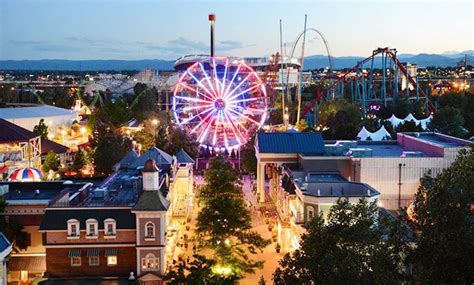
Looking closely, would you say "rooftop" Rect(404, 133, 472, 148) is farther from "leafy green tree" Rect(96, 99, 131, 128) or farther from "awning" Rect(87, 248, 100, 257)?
"leafy green tree" Rect(96, 99, 131, 128)

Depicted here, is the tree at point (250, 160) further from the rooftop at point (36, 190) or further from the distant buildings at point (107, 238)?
the distant buildings at point (107, 238)

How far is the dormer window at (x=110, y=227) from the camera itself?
28.2 meters

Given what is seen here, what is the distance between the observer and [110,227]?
2828 centimetres

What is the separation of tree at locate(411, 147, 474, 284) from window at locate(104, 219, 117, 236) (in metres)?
16.2

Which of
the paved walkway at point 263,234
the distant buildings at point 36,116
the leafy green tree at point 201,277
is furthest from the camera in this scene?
the distant buildings at point 36,116

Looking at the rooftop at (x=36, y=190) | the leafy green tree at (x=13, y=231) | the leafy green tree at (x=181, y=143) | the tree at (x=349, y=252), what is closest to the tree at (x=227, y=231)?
the rooftop at (x=36, y=190)

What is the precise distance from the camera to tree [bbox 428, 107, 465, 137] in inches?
2439

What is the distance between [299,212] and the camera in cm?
3244

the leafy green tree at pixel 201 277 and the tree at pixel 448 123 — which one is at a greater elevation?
the tree at pixel 448 123

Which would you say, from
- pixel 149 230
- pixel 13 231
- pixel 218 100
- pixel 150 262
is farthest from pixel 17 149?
pixel 150 262

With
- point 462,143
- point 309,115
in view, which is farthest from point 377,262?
point 309,115

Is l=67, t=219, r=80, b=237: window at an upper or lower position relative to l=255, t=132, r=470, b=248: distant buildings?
lower

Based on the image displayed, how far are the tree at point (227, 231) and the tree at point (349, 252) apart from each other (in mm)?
10730

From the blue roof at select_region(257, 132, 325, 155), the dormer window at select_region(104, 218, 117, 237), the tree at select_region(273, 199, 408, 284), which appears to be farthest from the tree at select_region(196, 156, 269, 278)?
the blue roof at select_region(257, 132, 325, 155)
